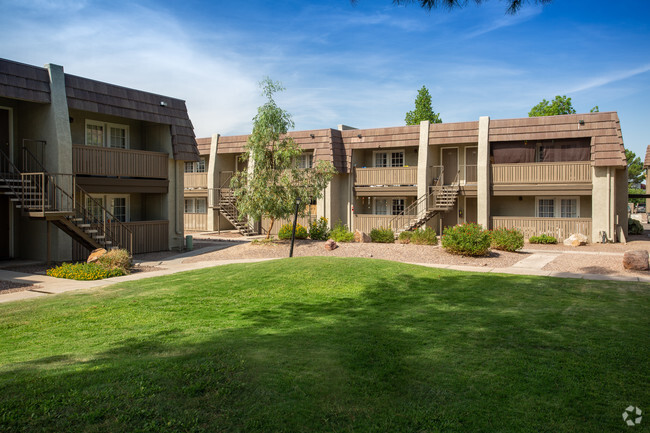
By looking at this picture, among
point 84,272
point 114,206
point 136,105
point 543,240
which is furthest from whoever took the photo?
point 543,240

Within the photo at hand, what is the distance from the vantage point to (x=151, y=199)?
78.0 ft

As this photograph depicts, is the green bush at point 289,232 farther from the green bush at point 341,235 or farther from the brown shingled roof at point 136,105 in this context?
the brown shingled roof at point 136,105

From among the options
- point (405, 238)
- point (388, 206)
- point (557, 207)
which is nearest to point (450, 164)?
point (388, 206)

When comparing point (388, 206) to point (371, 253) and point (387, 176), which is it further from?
point (371, 253)

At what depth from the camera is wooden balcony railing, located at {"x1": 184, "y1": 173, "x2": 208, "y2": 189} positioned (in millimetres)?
36625

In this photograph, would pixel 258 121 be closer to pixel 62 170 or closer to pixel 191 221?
pixel 62 170

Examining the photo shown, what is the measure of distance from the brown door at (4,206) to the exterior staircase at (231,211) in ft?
46.4

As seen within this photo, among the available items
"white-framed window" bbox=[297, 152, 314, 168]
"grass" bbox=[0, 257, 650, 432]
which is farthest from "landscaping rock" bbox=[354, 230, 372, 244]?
"grass" bbox=[0, 257, 650, 432]

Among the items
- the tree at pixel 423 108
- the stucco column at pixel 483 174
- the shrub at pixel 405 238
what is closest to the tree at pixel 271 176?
the shrub at pixel 405 238

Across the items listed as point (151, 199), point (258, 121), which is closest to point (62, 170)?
point (151, 199)

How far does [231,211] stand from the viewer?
110 ft

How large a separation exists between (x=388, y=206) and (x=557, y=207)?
32.5 ft

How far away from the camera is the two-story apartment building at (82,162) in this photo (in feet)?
56.4

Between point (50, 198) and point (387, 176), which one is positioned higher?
point (387, 176)
